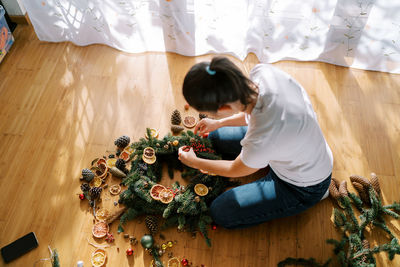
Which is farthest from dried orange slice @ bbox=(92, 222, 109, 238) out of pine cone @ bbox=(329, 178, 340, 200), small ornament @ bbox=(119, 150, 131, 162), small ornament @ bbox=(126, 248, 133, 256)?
pine cone @ bbox=(329, 178, 340, 200)

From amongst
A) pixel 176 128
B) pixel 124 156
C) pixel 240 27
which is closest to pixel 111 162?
pixel 124 156

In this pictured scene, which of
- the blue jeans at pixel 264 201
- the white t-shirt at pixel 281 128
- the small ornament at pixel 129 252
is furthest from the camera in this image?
the small ornament at pixel 129 252

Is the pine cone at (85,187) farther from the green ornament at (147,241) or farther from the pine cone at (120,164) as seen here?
the green ornament at (147,241)

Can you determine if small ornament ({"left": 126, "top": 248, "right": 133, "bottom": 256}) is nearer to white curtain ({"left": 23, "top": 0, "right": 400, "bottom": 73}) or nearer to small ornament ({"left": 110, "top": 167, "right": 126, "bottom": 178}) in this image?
small ornament ({"left": 110, "top": 167, "right": 126, "bottom": 178})

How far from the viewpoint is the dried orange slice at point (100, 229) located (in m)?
1.71

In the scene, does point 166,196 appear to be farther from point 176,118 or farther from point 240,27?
point 240,27

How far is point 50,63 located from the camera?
7.80ft

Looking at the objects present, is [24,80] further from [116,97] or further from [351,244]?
[351,244]

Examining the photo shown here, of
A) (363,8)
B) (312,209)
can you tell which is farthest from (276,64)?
(312,209)

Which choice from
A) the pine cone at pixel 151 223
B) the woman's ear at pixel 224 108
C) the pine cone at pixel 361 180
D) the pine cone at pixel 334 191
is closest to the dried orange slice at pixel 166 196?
the pine cone at pixel 151 223

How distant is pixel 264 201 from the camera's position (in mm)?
1565

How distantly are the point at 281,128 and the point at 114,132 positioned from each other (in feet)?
3.81

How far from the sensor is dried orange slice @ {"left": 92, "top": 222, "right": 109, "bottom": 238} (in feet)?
5.62

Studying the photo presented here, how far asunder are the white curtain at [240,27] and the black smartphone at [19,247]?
136 centimetres
